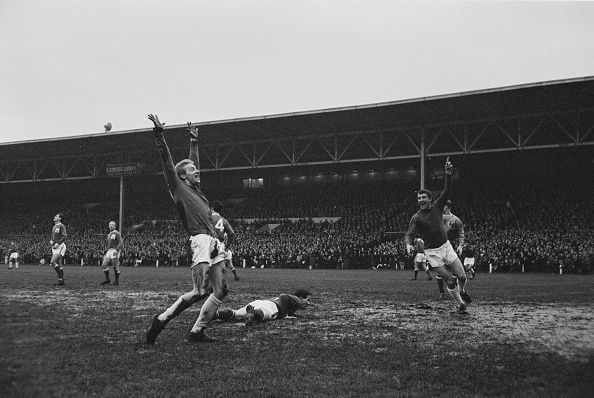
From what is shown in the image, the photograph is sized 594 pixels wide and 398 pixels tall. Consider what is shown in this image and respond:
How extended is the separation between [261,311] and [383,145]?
3363cm

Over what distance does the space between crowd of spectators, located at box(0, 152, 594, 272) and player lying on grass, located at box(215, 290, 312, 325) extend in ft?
75.1

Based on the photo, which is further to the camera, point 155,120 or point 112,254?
point 112,254

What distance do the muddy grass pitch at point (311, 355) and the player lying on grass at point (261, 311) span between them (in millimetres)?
179

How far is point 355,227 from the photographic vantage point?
122 feet

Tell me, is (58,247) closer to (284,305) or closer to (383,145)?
(284,305)

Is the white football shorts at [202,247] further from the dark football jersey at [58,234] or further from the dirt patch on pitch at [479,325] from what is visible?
the dark football jersey at [58,234]

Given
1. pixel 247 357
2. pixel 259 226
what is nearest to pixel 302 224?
pixel 259 226

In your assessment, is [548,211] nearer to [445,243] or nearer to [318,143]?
[318,143]

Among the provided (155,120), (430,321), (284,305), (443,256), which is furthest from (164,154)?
(443,256)

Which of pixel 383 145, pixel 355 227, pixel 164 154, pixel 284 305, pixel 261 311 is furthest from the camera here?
pixel 383 145

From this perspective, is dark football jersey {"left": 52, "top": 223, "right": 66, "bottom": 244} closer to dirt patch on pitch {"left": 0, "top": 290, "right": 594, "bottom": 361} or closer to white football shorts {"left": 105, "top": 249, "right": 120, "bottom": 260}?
white football shorts {"left": 105, "top": 249, "right": 120, "bottom": 260}

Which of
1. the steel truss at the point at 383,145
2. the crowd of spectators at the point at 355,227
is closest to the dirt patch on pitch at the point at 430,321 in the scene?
the crowd of spectators at the point at 355,227

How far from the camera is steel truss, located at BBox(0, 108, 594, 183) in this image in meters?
31.7

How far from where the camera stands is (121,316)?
771cm
